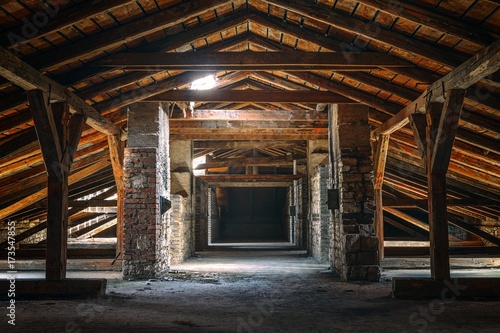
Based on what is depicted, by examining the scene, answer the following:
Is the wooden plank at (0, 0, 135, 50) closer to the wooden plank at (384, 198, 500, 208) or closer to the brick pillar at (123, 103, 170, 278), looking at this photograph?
the brick pillar at (123, 103, 170, 278)

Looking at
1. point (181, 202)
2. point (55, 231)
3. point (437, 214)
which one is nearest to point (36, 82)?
point (55, 231)

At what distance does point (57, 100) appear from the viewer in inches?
253

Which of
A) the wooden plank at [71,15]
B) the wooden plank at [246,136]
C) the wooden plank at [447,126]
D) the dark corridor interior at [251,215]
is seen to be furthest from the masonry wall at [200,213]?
the wooden plank at [71,15]

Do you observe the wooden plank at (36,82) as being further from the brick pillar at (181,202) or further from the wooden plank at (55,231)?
the brick pillar at (181,202)

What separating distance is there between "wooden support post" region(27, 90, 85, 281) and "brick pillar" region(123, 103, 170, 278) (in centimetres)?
186

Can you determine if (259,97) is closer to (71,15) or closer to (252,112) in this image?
(252,112)

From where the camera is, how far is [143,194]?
8.33 meters

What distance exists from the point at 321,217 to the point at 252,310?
702 cm

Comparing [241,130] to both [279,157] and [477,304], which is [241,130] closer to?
[279,157]

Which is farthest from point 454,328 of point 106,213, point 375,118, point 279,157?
point 106,213

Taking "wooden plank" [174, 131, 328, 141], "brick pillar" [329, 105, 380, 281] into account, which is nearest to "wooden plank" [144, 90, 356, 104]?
"brick pillar" [329, 105, 380, 281]

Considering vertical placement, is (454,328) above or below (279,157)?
below

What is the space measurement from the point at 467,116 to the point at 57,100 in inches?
242

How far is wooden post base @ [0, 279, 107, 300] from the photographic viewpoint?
6211 mm
